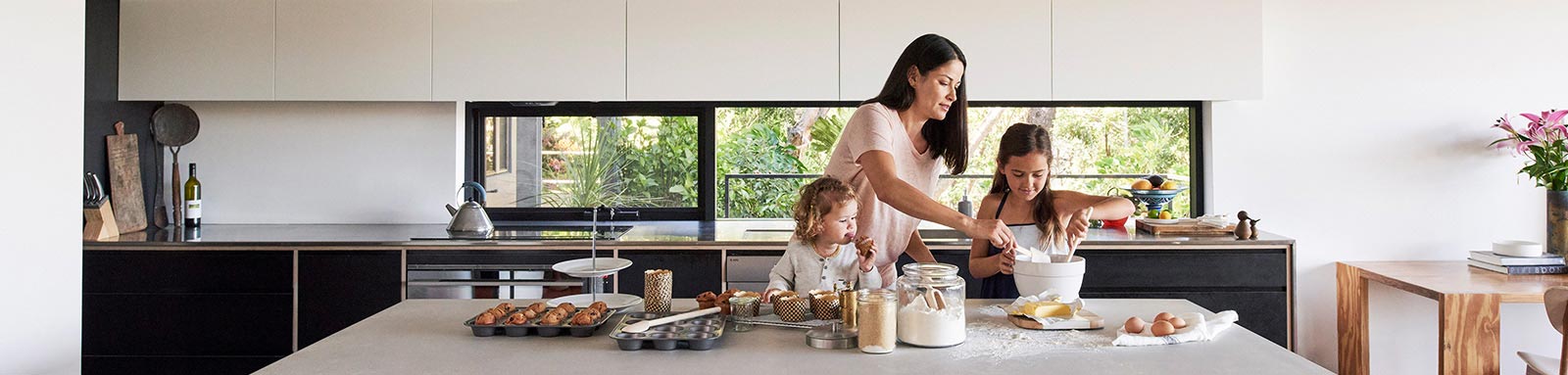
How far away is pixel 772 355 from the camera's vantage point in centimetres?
165

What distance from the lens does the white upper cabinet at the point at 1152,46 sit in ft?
11.8

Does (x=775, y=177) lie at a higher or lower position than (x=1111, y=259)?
higher

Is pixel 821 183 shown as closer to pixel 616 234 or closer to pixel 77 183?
pixel 616 234

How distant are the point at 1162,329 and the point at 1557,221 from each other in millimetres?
2615

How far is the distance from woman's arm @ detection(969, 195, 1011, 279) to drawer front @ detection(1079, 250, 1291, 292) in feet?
3.29

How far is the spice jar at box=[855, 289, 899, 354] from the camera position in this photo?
5.44ft

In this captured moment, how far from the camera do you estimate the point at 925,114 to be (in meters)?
2.29

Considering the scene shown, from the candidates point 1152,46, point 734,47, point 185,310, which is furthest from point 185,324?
point 1152,46

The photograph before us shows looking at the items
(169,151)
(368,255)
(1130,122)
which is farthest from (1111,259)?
(169,151)

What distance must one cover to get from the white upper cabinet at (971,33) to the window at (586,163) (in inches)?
31.2

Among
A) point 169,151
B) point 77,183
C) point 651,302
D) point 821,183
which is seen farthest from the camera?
point 169,151

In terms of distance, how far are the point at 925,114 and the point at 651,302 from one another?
0.76 m

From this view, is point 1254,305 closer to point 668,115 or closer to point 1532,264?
point 1532,264

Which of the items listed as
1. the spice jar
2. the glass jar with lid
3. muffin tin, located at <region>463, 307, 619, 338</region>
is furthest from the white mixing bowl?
muffin tin, located at <region>463, 307, 619, 338</region>
